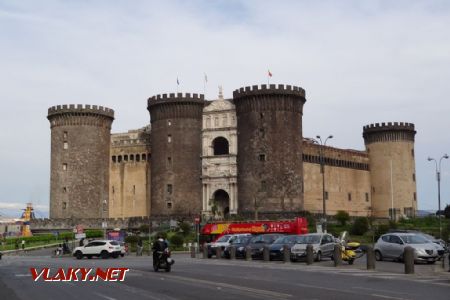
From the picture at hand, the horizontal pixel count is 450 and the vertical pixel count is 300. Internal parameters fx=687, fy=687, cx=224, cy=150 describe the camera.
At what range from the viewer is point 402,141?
300ft

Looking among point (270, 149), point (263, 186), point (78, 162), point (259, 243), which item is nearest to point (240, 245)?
point (259, 243)

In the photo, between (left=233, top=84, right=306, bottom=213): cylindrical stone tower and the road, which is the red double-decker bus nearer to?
(left=233, top=84, right=306, bottom=213): cylindrical stone tower

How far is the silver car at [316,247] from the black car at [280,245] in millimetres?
972

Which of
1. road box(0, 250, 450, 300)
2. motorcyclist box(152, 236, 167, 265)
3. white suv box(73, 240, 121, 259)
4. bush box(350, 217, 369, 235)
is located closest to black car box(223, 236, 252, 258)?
white suv box(73, 240, 121, 259)

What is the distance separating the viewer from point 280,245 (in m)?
35.9

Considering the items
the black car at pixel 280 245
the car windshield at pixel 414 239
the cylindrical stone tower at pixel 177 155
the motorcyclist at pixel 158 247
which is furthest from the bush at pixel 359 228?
the motorcyclist at pixel 158 247

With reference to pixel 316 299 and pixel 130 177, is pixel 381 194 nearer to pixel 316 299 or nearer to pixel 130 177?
pixel 130 177

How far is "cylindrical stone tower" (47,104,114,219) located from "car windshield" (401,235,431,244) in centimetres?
5420

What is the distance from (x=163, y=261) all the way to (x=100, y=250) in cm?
1869

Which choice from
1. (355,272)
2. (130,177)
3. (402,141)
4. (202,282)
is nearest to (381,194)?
(402,141)

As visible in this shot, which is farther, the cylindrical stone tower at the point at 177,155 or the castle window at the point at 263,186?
the cylindrical stone tower at the point at 177,155

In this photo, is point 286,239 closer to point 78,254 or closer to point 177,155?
point 78,254

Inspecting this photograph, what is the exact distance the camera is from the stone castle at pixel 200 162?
244ft

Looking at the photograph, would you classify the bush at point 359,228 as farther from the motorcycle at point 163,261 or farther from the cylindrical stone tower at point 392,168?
the motorcycle at point 163,261
